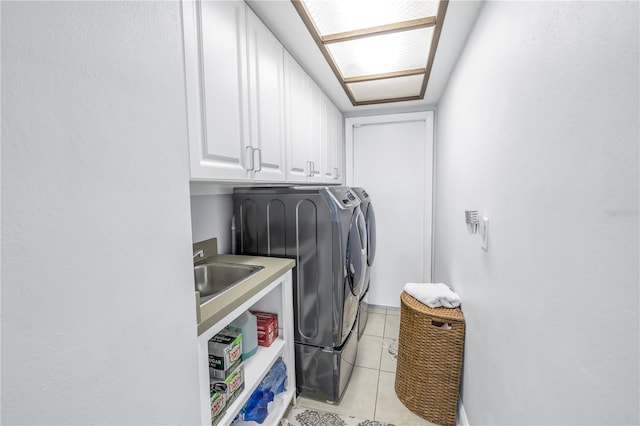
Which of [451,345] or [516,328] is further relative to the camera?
[451,345]

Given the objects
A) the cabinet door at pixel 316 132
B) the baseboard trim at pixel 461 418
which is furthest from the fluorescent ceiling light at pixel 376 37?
the baseboard trim at pixel 461 418

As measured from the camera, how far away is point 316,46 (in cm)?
166

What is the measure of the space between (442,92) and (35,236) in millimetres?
2864

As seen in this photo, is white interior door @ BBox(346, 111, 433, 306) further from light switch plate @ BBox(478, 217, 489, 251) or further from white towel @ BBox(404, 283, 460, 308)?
light switch plate @ BBox(478, 217, 489, 251)

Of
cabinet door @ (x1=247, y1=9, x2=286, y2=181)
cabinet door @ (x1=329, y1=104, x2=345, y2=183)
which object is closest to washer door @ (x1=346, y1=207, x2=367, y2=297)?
cabinet door @ (x1=247, y1=9, x2=286, y2=181)

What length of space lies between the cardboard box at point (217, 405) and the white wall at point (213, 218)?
83 cm

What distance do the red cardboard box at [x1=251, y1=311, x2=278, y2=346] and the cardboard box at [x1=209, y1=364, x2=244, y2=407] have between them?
1.04 feet

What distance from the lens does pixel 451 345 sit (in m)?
1.55

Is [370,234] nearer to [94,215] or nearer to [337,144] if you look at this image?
[337,144]

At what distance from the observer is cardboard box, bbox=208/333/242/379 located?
3.62ft

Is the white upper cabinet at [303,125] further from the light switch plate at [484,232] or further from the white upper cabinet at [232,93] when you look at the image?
the light switch plate at [484,232]

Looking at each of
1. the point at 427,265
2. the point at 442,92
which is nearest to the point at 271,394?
the point at 427,265

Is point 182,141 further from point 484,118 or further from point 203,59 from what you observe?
point 484,118

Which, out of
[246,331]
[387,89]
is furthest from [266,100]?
[387,89]
